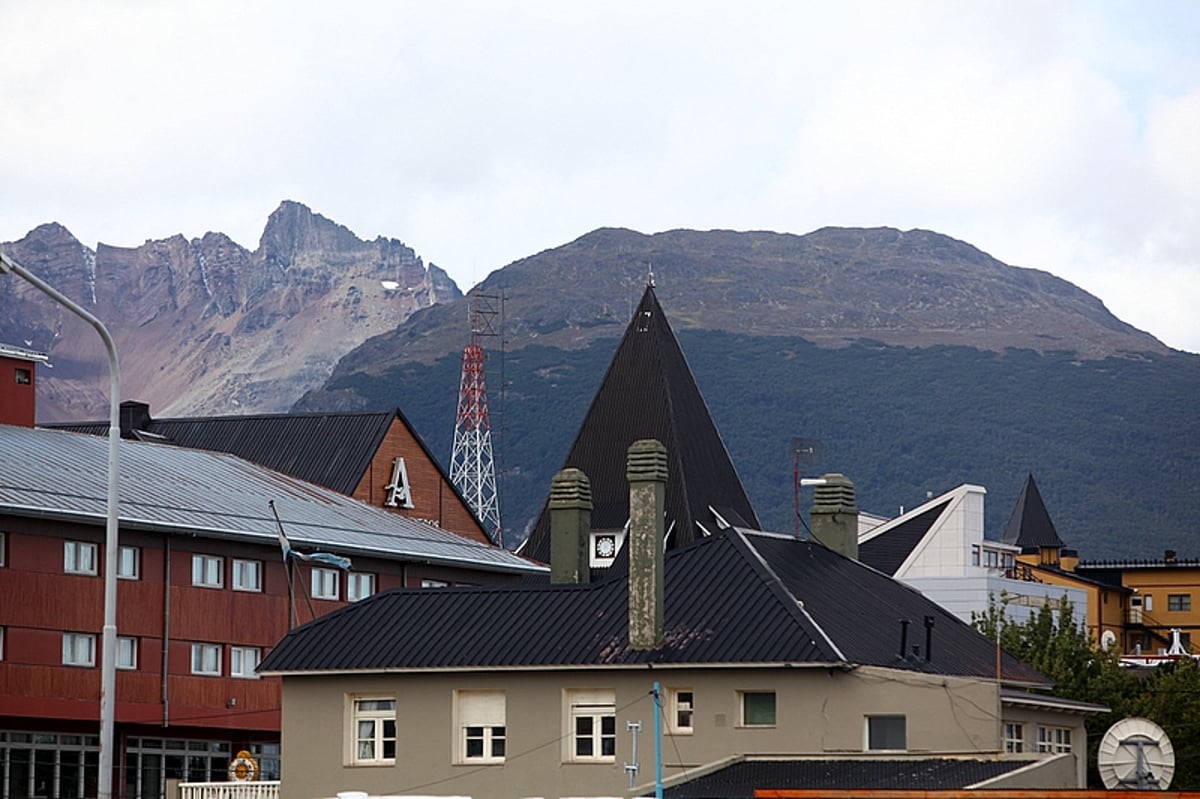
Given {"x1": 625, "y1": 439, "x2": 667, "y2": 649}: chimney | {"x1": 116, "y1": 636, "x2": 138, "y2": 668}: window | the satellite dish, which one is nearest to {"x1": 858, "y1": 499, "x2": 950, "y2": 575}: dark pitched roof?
{"x1": 116, "y1": 636, "x2": 138, "y2": 668}: window

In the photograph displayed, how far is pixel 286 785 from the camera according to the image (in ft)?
154

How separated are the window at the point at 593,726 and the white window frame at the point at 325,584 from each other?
78.1ft

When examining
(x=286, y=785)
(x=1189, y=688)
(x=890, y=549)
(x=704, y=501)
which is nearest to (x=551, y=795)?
(x=286, y=785)

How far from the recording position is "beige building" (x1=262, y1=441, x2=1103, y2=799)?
4253 centimetres

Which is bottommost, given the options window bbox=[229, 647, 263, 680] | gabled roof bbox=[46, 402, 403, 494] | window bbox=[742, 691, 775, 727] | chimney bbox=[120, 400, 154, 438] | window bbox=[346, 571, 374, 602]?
window bbox=[742, 691, 775, 727]

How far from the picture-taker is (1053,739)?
4812cm

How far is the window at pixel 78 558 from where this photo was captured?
60.4m

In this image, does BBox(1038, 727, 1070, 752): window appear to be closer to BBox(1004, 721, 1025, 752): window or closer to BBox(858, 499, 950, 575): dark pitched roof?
BBox(1004, 721, 1025, 752): window

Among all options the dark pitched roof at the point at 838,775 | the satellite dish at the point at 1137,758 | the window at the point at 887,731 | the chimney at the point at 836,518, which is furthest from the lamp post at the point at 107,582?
the chimney at the point at 836,518

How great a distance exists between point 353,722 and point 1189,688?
3187 cm

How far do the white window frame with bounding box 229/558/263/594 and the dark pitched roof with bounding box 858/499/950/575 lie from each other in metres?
47.2

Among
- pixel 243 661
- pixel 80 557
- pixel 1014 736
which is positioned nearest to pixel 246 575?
pixel 243 661

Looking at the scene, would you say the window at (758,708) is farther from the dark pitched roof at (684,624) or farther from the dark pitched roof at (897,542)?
the dark pitched roof at (897,542)

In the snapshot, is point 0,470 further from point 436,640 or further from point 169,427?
point 169,427
